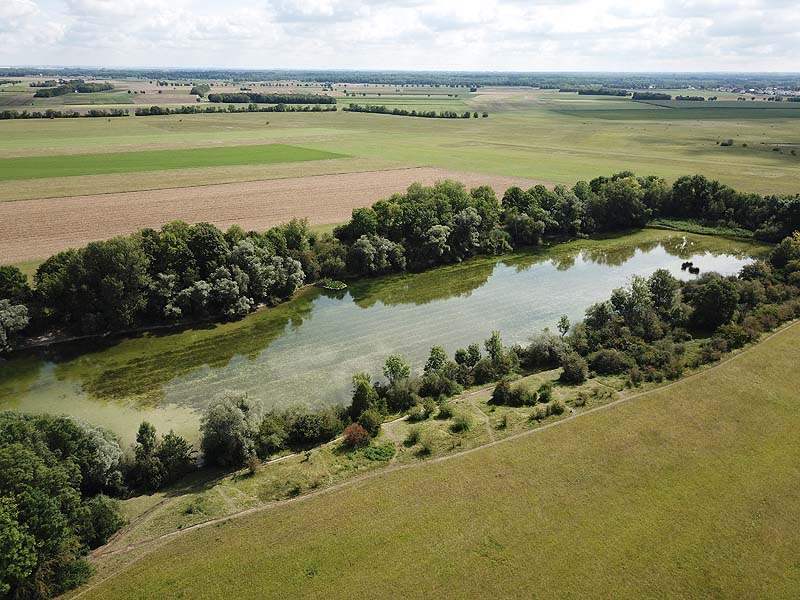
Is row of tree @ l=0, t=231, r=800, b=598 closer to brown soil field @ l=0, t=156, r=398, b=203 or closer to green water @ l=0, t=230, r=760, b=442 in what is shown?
green water @ l=0, t=230, r=760, b=442

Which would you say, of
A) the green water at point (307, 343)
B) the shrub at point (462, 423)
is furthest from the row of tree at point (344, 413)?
the green water at point (307, 343)

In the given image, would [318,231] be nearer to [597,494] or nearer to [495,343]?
[495,343]

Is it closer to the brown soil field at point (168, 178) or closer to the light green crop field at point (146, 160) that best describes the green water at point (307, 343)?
the brown soil field at point (168, 178)

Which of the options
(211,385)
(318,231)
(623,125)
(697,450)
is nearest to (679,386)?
(697,450)

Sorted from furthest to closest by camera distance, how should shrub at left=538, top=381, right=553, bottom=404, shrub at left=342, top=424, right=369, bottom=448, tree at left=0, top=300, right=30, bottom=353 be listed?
1. tree at left=0, top=300, right=30, bottom=353
2. shrub at left=538, top=381, right=553, bottom=404
3. shrub at left=342, top=424, right=369, bottom=448

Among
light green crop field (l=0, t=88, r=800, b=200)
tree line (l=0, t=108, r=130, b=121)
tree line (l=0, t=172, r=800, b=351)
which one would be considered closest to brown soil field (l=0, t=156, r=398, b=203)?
light green crop field (l=0, t=88, r=800, b=200)

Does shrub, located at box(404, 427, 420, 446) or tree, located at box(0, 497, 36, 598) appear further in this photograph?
shrub, located at box(404, 427, 420, 446)

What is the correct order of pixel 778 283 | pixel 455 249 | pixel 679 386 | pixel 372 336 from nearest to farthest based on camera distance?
pixel 679 386, pixel 372 336, pixel 778 283, pixel 455 249
